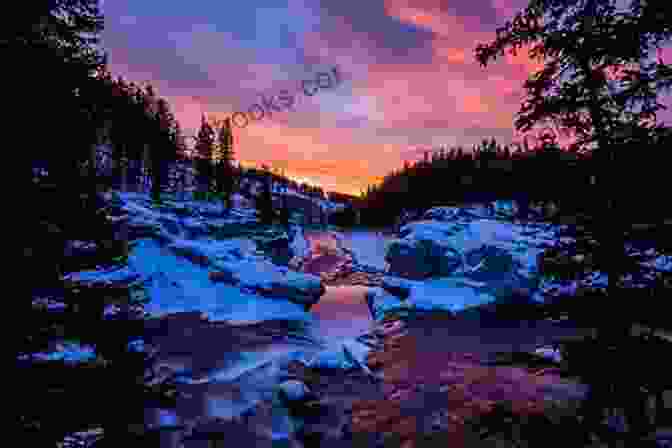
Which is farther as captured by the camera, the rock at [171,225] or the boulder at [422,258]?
the rock at [171,225]

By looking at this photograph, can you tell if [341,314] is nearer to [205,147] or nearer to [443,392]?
[443,392]

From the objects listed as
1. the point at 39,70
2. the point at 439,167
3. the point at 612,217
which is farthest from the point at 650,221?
the point at 439,167

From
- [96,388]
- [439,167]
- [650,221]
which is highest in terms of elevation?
[439,167]

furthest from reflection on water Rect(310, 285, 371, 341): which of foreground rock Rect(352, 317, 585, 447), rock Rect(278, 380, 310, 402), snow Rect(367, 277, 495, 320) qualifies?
rock Rect(278, 380, 310, 402)

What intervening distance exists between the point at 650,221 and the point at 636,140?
1.11m

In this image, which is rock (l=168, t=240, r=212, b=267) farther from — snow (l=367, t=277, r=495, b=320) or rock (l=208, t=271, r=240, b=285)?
snow (l=367, t=277, r=495, b=320)

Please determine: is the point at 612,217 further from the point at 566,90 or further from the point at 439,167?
the point at 439,167

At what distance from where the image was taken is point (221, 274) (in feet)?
85.5

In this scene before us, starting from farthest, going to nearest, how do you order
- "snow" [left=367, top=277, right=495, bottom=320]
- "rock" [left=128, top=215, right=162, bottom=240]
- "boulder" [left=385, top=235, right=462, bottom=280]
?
1. "boulder" [left=385, top=235, right=462, bottom=280]
2. "rock" [left=128, top=215, right=162, bottom=240]
3. "snow" [left=367, top=277, right=495, bottom=320]

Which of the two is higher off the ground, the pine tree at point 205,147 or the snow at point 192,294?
the pine tree at point 205,147

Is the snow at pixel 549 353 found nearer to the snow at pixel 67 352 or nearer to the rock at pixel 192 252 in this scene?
the snow at pixel 67 352

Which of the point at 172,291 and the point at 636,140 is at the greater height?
the point at 636,140

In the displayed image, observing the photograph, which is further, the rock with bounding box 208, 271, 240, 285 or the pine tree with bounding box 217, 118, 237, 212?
the pine tree with bounding box 217, 118, 237, 212

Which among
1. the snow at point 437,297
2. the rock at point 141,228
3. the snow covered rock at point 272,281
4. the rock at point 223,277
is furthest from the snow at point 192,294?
the snow at point 437,297
